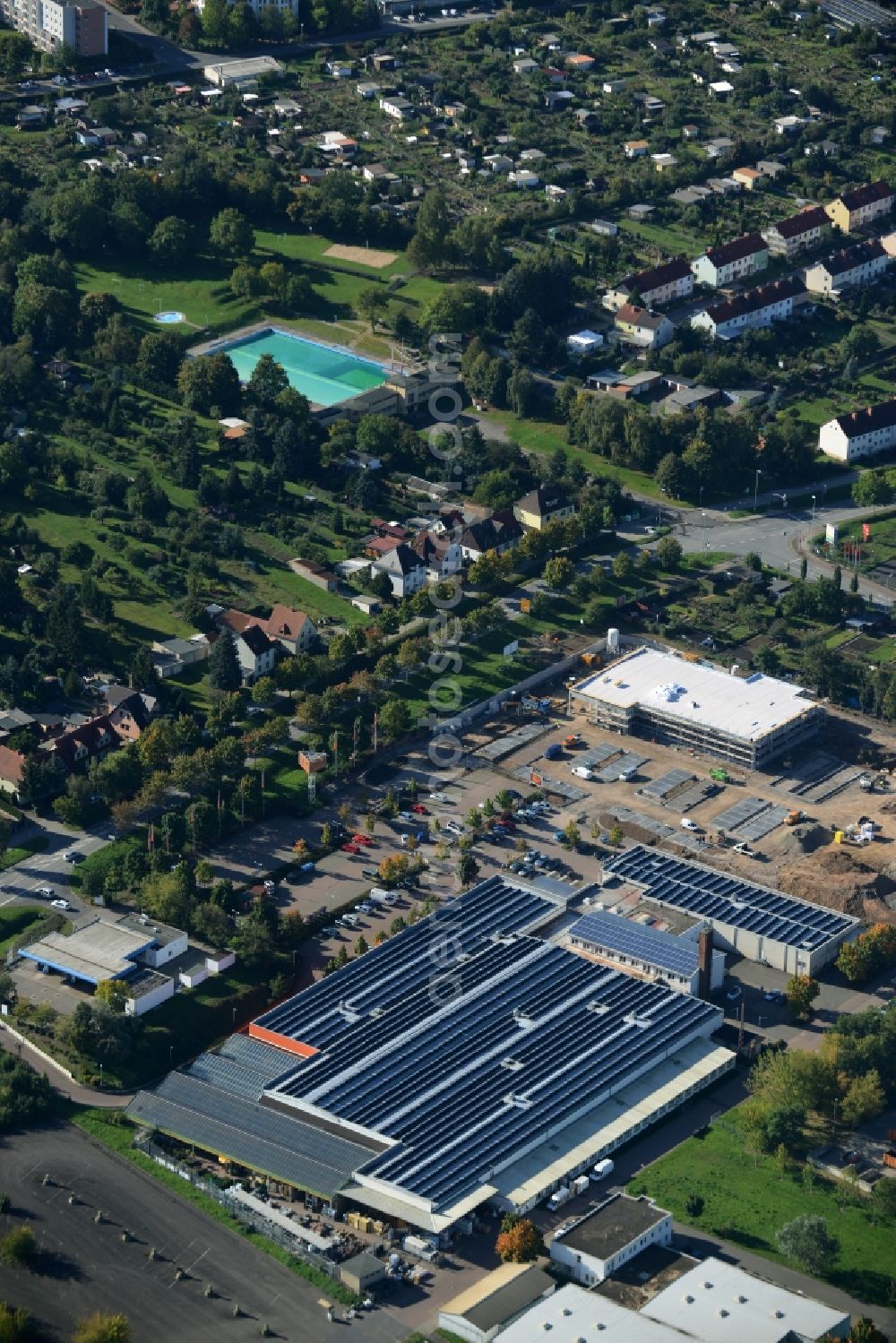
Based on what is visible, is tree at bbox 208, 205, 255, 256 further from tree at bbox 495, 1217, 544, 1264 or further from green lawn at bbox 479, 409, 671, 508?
tree at bbox 495, 1217, 544, 1264

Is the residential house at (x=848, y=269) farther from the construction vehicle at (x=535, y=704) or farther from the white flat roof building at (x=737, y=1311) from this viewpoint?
the white flat roof building at (x=737, y=1311)

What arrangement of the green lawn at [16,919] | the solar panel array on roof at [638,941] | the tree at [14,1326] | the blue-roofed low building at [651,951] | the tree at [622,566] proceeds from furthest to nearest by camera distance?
1. the tree at [622,566]
2. the green lawn at [16,919]
3. the solar panel array on roof at [638,941]
4. the blue-roofed low building at [651,951]
5. the tree at [14,1326]

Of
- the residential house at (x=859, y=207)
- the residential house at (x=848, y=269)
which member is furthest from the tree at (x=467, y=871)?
the residential house at (x=859, y=207)

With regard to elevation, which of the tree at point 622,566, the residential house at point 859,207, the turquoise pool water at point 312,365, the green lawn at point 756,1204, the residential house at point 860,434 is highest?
the residential house at point 859,207

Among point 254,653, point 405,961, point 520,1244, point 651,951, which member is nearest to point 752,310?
point 254,653

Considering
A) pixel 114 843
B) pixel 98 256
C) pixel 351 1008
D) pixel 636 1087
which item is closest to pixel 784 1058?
pixel 636 1087

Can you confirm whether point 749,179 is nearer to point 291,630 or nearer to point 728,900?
point 291,630

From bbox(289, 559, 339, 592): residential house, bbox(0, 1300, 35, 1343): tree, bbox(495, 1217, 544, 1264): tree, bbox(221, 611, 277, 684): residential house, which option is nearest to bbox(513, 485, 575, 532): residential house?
bbox(289, 559, 339, 592): residential house
